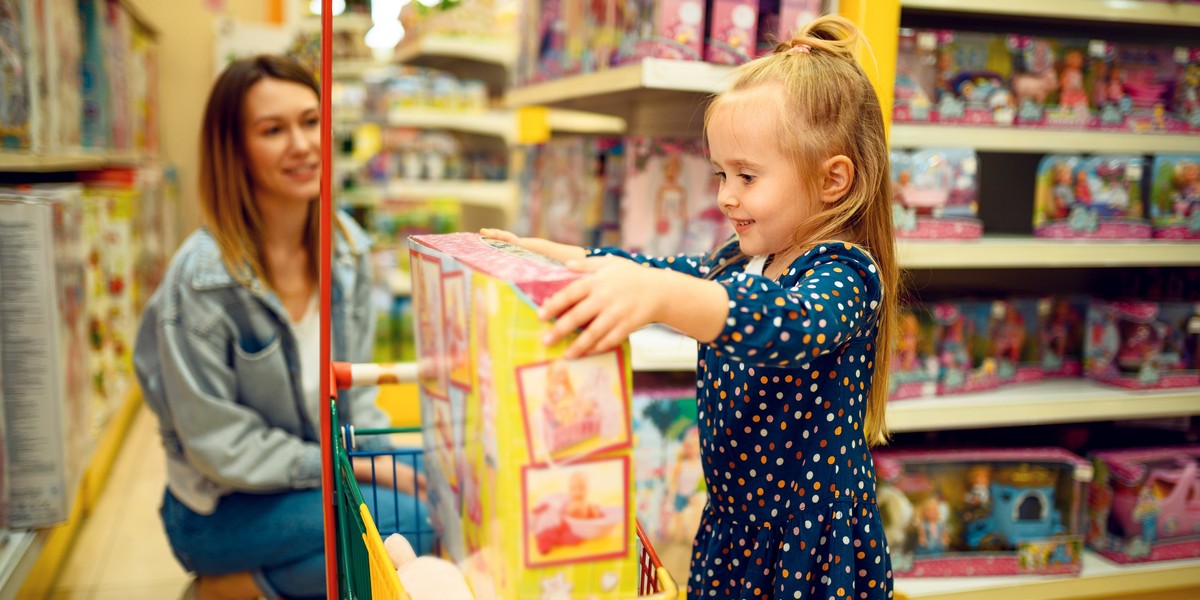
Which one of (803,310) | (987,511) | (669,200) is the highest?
(669,200)

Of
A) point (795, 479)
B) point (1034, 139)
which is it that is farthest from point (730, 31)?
point (795, 479)

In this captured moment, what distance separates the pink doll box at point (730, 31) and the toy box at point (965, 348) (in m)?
0.80

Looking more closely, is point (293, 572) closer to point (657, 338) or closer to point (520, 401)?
point (657, 338)

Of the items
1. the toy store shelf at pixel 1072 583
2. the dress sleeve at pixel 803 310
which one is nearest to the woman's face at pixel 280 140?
the dress sleeve at pixel 803 310

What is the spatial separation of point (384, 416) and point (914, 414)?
46.1 inches

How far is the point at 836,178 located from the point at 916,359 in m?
1.07

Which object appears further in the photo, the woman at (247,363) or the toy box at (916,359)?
the toy box at (916,359)

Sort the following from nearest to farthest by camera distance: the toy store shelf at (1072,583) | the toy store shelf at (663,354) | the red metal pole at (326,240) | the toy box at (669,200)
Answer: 1. the red metal pole at (326,240)
2. the toy store shelf at (663,354)
3. the toy box at (669,200)
4. the toy store shelf at (1072,583)

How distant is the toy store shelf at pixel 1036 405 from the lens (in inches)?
75.9

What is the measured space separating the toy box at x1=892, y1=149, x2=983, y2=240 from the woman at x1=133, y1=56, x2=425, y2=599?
117 centimetres

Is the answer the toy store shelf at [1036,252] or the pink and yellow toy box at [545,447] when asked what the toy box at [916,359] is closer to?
the toy store shelf at [1036,252]

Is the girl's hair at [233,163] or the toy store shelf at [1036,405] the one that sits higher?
the girl's hair at [233,163]

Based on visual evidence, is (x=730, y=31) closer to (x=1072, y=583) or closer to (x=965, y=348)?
(x=965, y=348)

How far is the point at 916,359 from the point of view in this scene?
6.59ft
